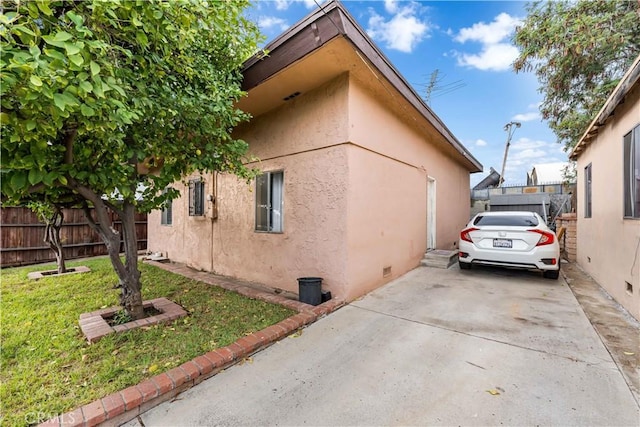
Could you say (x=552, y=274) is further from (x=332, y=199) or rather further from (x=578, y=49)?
(x=578, y=49)

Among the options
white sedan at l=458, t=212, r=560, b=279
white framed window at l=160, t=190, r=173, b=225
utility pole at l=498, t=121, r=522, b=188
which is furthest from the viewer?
utility pole at l=498, t=121, r=522, b=188

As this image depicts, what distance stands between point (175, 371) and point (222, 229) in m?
4.27

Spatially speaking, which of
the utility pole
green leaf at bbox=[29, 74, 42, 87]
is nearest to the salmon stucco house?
green leaf at bbox=[29, 74, 42, 87]

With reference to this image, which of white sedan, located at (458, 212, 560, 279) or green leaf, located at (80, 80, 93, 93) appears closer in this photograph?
green leaf, located at (80, 80, 93, 93)

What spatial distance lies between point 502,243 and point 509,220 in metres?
0.68

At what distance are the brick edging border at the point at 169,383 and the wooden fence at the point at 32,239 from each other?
25.9 ft

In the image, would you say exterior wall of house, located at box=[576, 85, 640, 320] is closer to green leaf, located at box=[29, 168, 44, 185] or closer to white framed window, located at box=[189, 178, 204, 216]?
green leaf, located at box=[29, 168, 44, 185]

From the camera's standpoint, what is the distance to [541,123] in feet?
33.7

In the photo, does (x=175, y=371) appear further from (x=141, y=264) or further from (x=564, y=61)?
(x=564, y=61)

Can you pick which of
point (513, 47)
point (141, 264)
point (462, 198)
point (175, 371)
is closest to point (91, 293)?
point (141, 264)

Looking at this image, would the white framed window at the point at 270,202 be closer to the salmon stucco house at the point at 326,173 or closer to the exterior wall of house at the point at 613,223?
the salmon stucco house at the point at 326,173

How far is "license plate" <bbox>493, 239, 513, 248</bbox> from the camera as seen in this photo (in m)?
5.25

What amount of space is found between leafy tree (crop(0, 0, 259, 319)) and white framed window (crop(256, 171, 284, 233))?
123 cm

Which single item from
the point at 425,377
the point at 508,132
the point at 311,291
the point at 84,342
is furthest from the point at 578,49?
the point at 508,132
